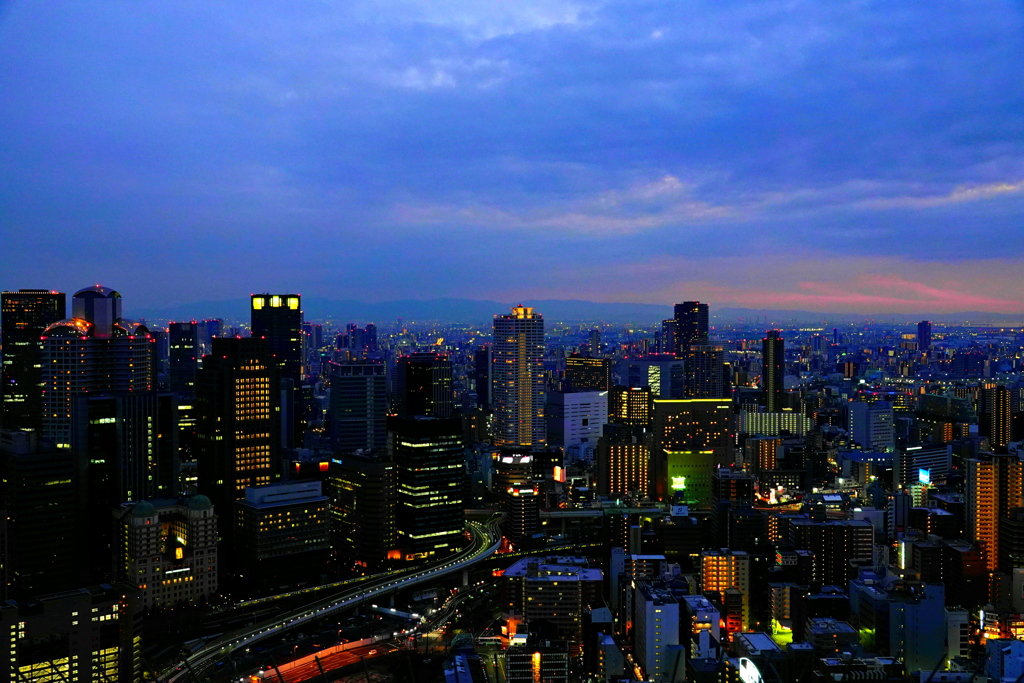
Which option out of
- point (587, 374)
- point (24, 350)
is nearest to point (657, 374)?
point (587, 374)

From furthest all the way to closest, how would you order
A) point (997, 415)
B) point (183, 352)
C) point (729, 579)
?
point (183, 352), point (997, 415), point (729, 579)

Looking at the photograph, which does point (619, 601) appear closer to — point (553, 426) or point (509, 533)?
point (509, 533)

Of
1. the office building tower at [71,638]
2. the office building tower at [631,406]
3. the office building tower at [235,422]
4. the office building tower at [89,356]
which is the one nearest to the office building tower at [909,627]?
the office building tower at [71,638]

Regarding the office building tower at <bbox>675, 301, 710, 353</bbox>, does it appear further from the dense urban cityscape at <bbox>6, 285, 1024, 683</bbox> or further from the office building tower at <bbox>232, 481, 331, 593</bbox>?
the office building tower at <bbox>232, 481, 331, 593</bbox>

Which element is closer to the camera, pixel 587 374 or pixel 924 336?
pixel 587 374

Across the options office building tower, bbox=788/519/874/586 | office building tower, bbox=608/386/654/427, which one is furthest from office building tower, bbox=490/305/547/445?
office building tower, bbox=788/519/874/586

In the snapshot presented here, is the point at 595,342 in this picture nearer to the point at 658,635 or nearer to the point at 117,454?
the point at 117,454

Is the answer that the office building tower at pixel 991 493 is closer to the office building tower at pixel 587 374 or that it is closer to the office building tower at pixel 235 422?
the office building tower at pixel 235 422
